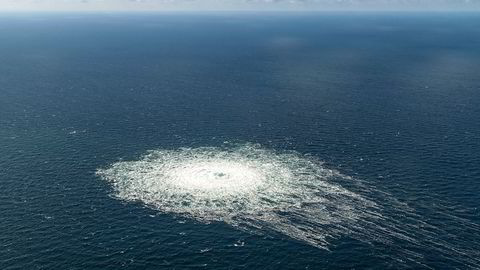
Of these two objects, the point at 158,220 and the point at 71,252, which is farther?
the point at 158,220

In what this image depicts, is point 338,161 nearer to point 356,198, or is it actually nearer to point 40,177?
point 356,198

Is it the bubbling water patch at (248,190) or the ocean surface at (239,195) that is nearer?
the ocean surface at (239,195)

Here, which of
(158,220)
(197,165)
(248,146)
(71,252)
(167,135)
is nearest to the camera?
(71,252)

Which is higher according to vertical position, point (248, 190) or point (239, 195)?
point (248, 190)

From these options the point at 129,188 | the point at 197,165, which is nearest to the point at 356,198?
the point at 197,165

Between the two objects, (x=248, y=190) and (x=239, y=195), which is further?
(x=248, y=190)

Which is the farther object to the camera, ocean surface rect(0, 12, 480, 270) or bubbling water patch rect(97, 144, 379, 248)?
bubbling water patch rect(97, 144, 379, 248)

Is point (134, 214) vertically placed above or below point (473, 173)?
below

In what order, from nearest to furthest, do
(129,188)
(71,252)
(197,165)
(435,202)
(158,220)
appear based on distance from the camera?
(71,252) → (158,220) → (435,202) → (129,188) → (197,165)
